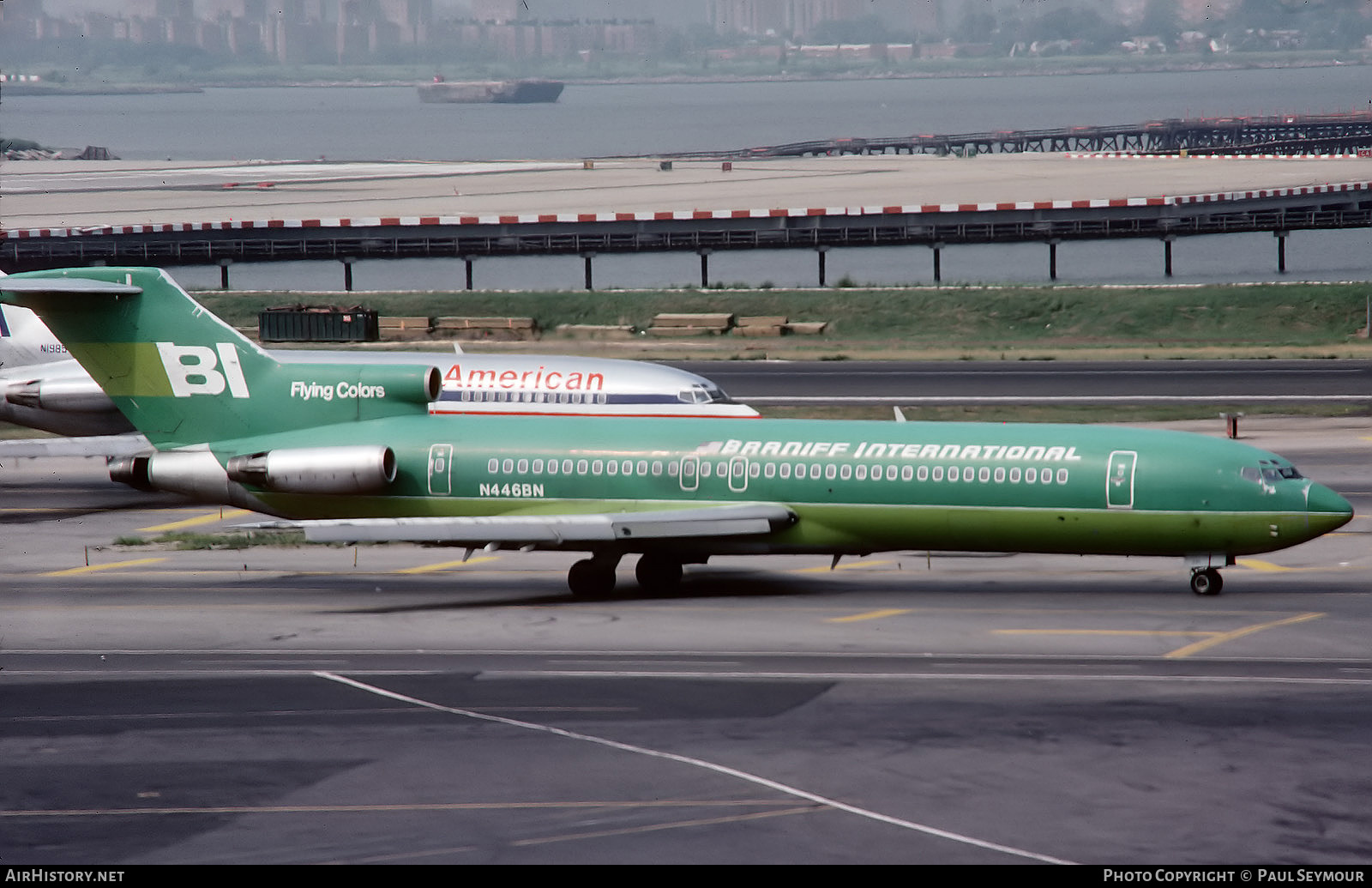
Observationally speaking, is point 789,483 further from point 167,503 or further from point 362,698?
point 167,503

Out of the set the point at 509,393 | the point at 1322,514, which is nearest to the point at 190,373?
the point at 509,393

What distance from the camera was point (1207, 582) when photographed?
134 ft

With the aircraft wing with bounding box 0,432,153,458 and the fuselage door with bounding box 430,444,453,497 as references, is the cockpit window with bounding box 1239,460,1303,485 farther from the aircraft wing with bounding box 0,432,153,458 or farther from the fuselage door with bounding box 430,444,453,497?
the aircraft wing with bounding box 0,432,153,458

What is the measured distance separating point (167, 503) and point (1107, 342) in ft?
188

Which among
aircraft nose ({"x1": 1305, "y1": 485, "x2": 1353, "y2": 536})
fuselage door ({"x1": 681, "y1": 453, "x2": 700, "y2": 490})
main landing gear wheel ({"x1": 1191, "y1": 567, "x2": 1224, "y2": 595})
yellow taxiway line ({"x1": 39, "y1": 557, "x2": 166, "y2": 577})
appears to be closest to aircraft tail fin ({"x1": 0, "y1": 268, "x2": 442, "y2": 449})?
yellow taxiway line ({"x1": 39, "y1": 557, "x2": 166, "y2": 577})

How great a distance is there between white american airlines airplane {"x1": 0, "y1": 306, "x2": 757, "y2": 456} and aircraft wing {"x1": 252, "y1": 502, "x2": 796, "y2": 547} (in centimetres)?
1381

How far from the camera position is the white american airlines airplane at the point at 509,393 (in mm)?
56094

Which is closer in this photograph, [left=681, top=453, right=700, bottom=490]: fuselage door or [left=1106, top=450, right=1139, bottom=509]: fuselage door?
[left=1106, top=450, right=1139, bottom=509]: fuselage door

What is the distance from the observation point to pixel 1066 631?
37.8m

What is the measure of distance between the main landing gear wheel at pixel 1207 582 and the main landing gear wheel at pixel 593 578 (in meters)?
14.2

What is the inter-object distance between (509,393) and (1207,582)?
25.3m

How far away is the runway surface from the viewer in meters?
24.7

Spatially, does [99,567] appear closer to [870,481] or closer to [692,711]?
[870,481]

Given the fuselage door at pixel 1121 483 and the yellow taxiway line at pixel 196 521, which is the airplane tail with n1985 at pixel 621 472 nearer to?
the fuselage door at pixel 1121 483
